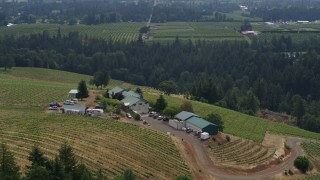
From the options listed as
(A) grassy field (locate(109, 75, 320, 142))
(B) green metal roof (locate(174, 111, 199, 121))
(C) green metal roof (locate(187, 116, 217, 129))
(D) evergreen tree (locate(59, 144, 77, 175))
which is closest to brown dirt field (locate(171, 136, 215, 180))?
(C) green metal roof (locate(187, 116, 217, 129))

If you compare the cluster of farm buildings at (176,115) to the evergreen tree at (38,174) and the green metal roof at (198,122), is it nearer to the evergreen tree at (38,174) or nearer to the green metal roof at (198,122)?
the green metal roof at (198,122)

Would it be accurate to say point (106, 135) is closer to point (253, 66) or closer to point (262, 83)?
point (262, 83)

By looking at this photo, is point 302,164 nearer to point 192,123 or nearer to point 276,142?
point 276,142

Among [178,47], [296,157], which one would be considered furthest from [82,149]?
[178,47]

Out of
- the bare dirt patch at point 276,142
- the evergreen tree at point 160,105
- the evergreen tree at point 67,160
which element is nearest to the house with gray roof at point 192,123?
the evergreen tree at point 160,105

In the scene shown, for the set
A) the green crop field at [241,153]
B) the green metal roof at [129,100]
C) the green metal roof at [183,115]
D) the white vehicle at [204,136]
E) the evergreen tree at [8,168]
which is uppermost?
the evergreen tree at [8,168]

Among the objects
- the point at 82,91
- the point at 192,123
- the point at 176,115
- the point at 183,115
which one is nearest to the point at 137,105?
the point at 176,115

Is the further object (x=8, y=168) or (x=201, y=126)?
(x=201, y=126)

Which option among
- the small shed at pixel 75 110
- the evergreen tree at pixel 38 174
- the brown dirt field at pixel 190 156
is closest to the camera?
the evergreen tree at pixel 38 174
